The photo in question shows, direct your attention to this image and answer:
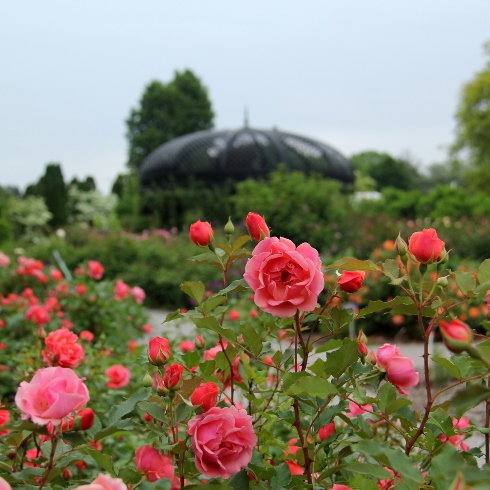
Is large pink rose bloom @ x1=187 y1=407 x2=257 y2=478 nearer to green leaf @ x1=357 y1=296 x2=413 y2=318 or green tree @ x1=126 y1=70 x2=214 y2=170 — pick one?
green leaf @ x1=357 y1=296 x2=413 y2=318

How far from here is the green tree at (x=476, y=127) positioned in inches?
928

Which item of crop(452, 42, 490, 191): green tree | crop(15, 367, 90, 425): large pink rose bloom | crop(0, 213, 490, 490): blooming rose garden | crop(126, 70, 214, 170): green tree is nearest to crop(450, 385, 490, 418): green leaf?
crop(0, 213, 490, 490): blooming rose garden

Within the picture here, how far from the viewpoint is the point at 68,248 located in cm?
995

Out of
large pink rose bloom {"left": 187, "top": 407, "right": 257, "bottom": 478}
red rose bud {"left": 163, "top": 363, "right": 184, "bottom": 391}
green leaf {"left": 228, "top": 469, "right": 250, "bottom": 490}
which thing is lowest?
green leaf {"left": 228, "top": 469, "right": 250, "bottom": 490}

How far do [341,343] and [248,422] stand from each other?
178 millimetres

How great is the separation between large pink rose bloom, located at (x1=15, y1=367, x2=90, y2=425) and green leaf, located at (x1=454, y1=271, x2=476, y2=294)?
0.48 m

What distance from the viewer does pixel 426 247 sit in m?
0.77

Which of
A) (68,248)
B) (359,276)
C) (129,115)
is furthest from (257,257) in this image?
(129,115)

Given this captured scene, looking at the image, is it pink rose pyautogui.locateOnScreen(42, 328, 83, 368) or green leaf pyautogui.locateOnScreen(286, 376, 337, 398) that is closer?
green leaf pyautogui.locateOnScreen(286, 376, 337, 398)

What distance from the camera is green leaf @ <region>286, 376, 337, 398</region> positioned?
677 millimetres

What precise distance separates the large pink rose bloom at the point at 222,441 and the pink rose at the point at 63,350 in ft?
1.59

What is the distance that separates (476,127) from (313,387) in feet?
84.5

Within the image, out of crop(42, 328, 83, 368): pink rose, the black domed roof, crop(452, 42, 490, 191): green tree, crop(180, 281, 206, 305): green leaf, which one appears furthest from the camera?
crop(452, 42, 490, 191): green tree

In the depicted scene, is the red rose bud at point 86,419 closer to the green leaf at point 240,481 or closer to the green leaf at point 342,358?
the green leaf at point 240,481
